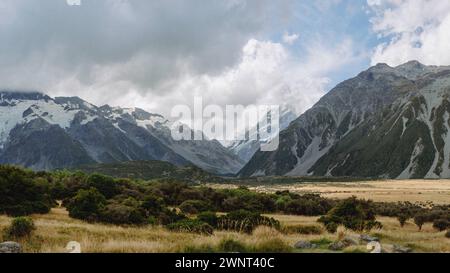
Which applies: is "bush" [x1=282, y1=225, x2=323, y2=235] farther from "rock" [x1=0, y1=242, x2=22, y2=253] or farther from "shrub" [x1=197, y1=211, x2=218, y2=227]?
"rock" [x1=0, y1=242, x2=22, y2=253]

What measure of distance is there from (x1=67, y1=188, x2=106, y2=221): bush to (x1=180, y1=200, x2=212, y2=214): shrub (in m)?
11.0

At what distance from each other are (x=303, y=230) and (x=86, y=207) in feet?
55.8

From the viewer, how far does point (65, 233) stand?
25.4 meters

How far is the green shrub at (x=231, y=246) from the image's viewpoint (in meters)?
18.6

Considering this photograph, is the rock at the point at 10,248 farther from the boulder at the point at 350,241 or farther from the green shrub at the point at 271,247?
the boulder at the point at 350,241

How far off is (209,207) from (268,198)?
10.1 m

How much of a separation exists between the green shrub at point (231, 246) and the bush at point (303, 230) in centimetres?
1538

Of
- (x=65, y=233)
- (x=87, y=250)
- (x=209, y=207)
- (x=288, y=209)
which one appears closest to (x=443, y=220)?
(x=288, y=209)

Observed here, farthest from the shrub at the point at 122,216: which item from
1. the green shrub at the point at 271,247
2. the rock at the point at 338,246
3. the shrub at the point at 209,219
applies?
the rock at the point at 338,246

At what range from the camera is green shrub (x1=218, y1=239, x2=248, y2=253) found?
18641 millimetres

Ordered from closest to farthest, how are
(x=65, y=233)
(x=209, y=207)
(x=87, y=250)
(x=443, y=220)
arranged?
(x=87, y=250)
(x=65, y=233)
(x=443, y=220)
(x=209, y=207)

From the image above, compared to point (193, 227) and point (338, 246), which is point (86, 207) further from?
point (338, 246)
